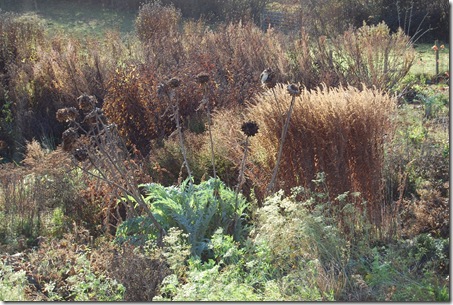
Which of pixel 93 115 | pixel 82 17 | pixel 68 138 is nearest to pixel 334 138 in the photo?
pixel 93 115

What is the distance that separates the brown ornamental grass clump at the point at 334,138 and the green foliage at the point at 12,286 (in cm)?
229

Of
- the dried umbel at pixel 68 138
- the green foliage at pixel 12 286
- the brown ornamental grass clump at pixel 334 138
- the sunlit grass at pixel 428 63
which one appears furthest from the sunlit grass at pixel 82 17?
the green foliage at pixel 12 286

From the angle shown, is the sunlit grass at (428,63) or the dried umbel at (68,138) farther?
the sunlit grass at (428,63)

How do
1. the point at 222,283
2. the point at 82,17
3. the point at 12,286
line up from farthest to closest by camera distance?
the point at 82,17
the point at 12,286
the point at 222,283

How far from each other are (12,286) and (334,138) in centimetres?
272

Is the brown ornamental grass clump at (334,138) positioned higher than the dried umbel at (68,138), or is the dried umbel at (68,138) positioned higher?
the dried umbel at (68,138)

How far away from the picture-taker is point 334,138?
17.8 feet

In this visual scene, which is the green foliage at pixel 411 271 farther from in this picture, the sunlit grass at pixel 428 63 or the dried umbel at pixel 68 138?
the sunlit grass at pixel 428 63

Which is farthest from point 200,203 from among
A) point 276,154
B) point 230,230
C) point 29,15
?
point 29,15

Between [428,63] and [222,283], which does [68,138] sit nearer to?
[222,283]

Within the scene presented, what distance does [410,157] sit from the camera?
647 centimetres

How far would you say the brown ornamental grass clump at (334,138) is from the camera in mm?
5340

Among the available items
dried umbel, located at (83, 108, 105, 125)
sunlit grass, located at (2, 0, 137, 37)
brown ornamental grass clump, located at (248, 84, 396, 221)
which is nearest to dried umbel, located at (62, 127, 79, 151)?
dried umbel, located at (83, 108, 105, 125)

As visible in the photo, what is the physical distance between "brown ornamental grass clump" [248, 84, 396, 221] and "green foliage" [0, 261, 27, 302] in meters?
2.29
